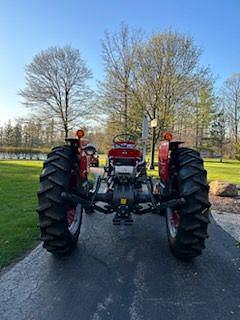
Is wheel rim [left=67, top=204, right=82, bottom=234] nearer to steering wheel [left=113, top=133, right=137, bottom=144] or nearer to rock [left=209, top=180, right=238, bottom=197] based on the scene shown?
steering wheel [left=113, top=133, right=137, bottom=144]

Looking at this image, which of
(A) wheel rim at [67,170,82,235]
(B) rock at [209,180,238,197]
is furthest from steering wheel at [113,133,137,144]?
(B) rock at [209,180,238,197]

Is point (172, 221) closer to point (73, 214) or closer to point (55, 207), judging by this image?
point (73, 214)

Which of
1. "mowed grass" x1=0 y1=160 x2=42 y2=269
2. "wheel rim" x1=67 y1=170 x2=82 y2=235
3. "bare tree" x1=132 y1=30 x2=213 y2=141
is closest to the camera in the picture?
"mowed grass" x1=0 y1=160 x2=42 y2=269

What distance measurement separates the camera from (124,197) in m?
3.44

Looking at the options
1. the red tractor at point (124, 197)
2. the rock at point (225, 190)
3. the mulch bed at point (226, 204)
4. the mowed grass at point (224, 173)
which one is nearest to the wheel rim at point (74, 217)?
the red tractor at point (124, 197)

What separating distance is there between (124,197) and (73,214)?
989 millimetres

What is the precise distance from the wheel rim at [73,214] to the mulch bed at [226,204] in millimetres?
3902

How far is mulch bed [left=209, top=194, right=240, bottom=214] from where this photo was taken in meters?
6.67

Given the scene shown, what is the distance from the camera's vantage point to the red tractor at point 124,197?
3.12m

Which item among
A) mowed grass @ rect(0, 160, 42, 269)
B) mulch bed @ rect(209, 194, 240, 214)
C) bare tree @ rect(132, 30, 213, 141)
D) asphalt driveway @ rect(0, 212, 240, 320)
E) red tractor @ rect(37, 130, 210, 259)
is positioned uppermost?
bare tree @ rect(132, 30, 213, 141)

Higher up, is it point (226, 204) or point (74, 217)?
point (74, 217)

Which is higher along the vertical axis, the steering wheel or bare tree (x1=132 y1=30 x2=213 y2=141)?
bare tree (x1=132 y1=30 x2=213 y2=141)

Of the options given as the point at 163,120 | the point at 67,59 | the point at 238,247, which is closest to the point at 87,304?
the point at 238,247

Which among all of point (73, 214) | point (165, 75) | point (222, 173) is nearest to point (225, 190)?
point (73, 214)
